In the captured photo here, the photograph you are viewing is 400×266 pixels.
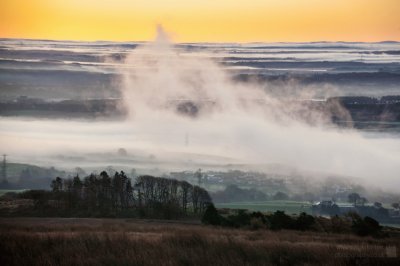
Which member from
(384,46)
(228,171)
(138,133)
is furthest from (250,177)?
(384,46)

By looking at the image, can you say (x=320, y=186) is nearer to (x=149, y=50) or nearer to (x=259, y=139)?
(x=259, y=139)

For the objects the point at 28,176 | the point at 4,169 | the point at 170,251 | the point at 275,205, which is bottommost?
the point at 170,251

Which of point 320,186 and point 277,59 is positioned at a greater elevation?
point 277,59

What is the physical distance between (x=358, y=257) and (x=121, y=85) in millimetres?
69680

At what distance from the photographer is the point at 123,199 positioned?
101ft

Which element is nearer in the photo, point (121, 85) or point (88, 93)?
point (88, 93)

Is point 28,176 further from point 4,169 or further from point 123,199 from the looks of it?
point 123,199

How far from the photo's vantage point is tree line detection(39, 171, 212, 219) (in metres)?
29.0

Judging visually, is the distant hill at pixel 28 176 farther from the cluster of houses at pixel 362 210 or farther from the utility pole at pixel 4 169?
the cluster of houses at pixel 362 210

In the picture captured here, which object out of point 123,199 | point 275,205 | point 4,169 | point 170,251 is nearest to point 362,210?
point 275,205

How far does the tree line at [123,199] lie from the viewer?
29031mm

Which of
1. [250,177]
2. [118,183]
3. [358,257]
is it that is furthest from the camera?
[250,177]

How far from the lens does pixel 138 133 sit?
241 feet

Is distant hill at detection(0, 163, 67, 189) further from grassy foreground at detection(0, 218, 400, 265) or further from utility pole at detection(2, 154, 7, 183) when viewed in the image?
grassy foreground at detection(0, 218, 400, 265)
